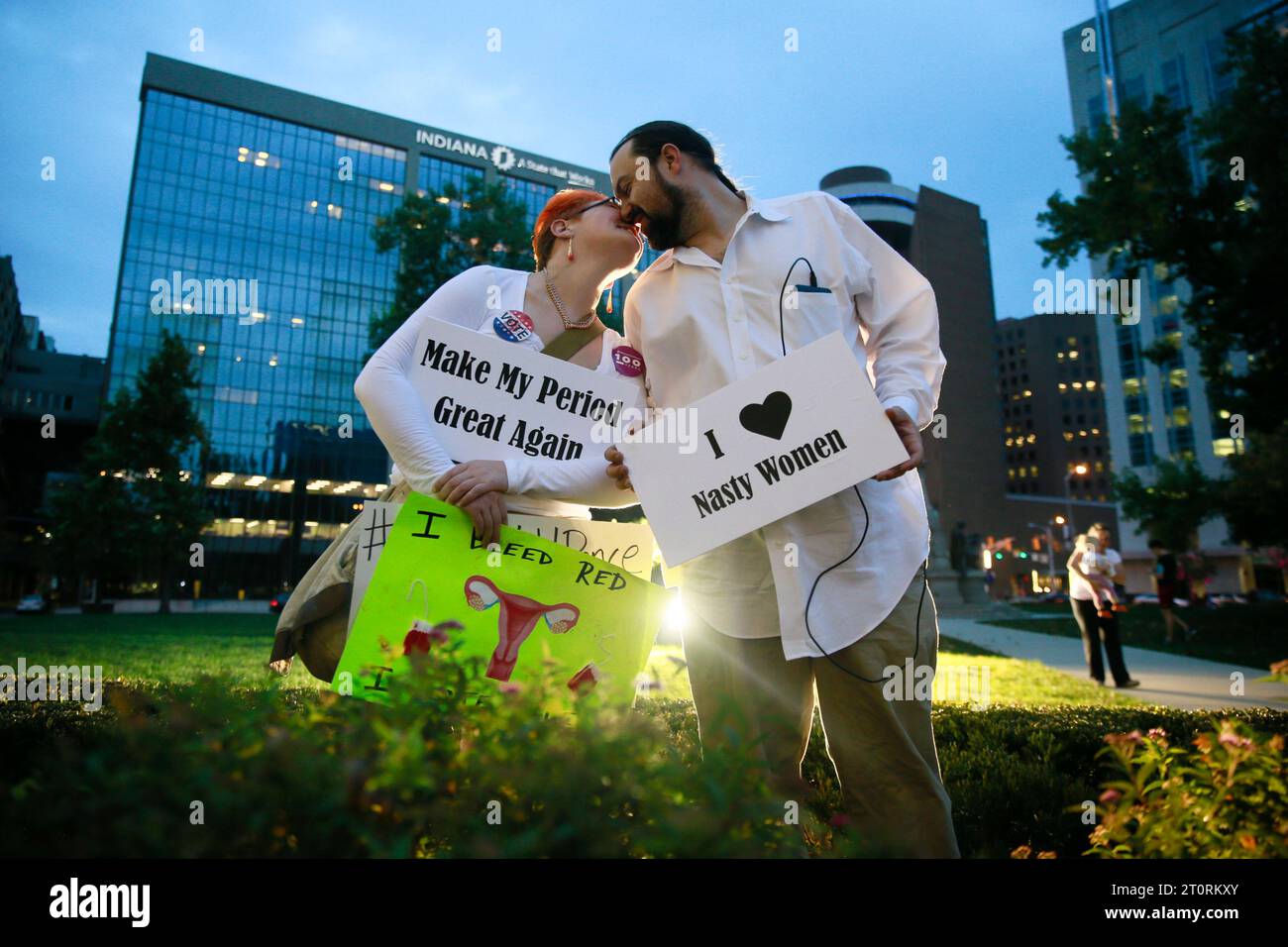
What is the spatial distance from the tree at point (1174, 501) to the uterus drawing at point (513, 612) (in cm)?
2497

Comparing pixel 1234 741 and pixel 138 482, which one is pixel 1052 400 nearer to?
pixel 138 482

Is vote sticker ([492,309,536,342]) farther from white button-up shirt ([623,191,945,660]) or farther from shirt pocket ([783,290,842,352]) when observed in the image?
shirt pocket ([783,290,842,352])

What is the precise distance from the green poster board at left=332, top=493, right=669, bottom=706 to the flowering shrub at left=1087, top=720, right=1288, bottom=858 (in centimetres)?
115

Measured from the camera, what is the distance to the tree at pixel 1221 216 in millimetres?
14781

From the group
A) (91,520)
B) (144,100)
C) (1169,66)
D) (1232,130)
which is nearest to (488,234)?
(1232,130)

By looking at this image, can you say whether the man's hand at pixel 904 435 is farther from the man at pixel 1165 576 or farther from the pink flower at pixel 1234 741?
the man at pixel 1165 576

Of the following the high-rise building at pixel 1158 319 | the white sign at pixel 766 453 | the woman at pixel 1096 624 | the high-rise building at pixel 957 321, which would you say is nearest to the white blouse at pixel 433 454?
the white sign at pixel 766 453

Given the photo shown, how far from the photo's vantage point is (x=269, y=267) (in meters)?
62.3

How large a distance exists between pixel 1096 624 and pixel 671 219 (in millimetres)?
9895

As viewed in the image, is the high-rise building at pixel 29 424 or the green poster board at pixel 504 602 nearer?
the green poster board at pixel 504 602

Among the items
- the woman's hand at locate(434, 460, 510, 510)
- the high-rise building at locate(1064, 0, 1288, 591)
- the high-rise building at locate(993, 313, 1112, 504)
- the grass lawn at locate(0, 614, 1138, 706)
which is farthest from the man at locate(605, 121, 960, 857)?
the high-rise building at locate(993, 313, 1112, 504)

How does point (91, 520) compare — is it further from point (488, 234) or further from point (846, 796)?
point (846, 796)

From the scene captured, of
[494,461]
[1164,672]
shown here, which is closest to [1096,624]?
[1164,672]

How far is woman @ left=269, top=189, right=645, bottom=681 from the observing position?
1.94 meters
